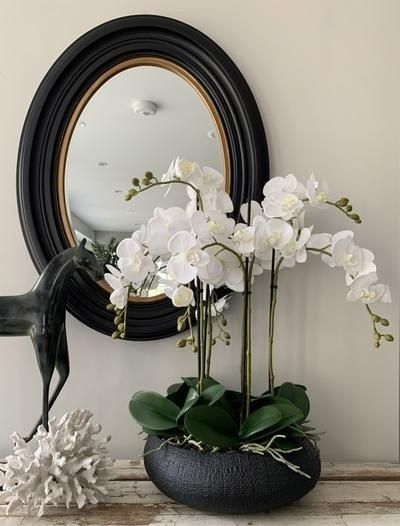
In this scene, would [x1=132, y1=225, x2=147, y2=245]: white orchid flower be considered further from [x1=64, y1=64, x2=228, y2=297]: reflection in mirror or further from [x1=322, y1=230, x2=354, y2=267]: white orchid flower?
[x1=322, y1=230, x2=354, y2=267]: white orchid flower

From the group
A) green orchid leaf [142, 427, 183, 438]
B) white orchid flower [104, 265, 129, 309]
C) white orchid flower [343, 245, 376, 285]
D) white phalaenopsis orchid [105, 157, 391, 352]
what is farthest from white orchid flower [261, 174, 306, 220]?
green orchid leaf [142, 427, 183, 438]

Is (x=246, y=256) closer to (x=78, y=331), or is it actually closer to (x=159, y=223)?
(x=159, y=223)

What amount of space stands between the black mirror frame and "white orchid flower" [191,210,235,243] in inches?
8.2

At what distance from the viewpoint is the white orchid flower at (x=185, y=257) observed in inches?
34.7

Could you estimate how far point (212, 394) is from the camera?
952mm

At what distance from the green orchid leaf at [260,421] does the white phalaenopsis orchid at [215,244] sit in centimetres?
19

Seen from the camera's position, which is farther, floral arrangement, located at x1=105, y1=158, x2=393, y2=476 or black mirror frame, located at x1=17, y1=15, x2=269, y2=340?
black mirror frame, located at x1=17, y1=15, x2=269, y2=340

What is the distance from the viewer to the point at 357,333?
1.19 m

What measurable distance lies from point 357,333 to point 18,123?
0.80 metres

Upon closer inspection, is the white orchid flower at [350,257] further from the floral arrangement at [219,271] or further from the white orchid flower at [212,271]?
the white orchid flower at [212,271]

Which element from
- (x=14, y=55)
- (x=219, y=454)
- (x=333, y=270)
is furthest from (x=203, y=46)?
(x=219, y=454)

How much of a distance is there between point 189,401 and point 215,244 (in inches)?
10.3

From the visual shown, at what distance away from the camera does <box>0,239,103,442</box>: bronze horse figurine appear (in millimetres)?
1014

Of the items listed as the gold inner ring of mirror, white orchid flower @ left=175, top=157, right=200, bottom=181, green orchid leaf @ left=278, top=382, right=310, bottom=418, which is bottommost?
green orchid leaf @ left=278, top=382, right=310, bottom=418
